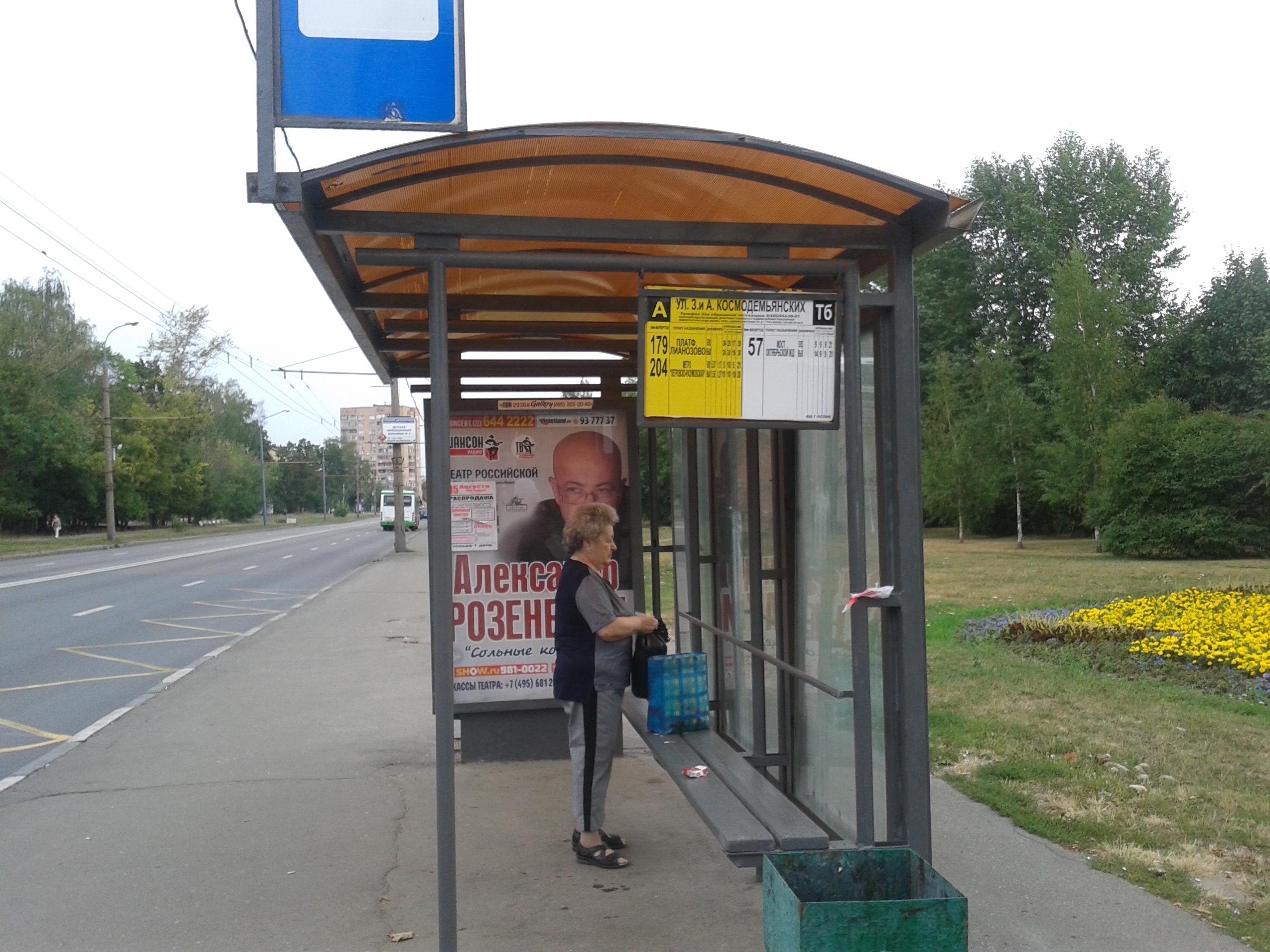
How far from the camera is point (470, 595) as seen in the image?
271 inches

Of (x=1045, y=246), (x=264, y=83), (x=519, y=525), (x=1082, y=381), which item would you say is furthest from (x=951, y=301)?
(x=264, y=83)

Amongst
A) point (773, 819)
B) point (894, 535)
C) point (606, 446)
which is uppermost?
point (606, 446)

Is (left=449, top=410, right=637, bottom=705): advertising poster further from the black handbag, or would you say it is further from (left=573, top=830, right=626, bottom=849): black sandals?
(left=573, top=830, right=626, bottom=849): black sandals

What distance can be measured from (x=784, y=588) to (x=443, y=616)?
213 centimetres

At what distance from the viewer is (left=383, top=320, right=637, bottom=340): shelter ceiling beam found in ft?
19.9

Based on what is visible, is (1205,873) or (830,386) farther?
(1205,873)

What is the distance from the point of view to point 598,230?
4.05m

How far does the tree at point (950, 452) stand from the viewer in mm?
38562

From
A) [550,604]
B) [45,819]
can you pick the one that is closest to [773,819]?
[550,604]

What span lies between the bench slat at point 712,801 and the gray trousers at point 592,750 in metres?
0.29

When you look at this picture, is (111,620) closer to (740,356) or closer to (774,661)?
(774,661)

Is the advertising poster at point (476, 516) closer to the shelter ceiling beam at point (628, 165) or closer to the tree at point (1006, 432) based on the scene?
the shelter ceiling beam at point (628, 165)

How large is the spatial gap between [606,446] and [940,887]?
4.30 m

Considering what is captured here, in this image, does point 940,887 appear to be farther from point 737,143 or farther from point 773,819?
point 737,143
